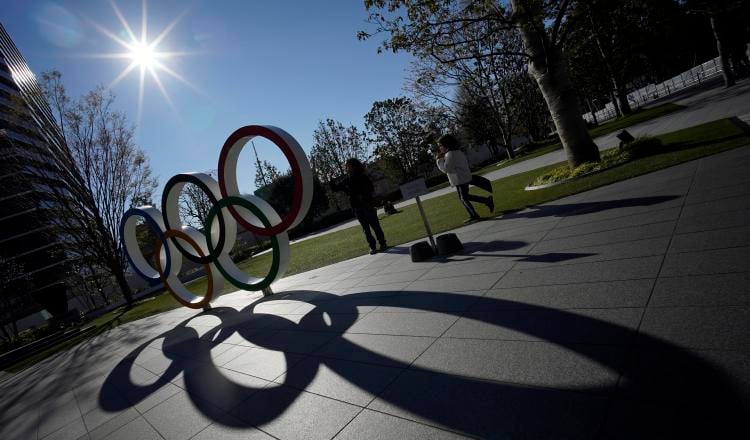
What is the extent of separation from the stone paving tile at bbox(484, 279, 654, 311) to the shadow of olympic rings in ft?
0.13

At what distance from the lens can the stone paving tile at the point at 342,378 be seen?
9.74 feet

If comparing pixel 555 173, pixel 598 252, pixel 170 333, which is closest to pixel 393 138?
pixel 555 173

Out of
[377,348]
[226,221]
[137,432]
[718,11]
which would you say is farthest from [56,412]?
[718,11]

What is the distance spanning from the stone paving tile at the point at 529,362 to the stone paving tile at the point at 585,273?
1.19 metres

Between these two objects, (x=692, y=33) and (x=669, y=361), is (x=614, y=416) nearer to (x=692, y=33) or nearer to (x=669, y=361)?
(x=669, y=361)

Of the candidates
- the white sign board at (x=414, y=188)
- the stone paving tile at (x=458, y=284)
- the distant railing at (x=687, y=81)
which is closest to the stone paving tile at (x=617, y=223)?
the stone paving tile at (x=458, y=284)

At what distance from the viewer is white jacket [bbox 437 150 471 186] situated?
7.81 metres

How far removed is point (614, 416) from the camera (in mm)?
1866

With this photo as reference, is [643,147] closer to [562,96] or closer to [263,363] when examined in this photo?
[562,96]

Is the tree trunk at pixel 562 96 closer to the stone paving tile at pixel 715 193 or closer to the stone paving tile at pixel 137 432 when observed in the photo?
the stone paving tile at pixel 715 193

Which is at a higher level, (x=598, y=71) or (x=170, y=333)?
(x=598, y=71)

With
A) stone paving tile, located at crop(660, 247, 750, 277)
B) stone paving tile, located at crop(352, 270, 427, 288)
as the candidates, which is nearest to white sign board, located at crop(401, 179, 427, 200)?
stone paving tile, located at crop(352, 270, 427, 288)

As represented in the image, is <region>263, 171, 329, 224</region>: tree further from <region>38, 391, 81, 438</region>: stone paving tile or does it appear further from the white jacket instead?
<region>38, 391, 81, 438</region>: stone paving tile

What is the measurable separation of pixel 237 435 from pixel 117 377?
4.64 m
